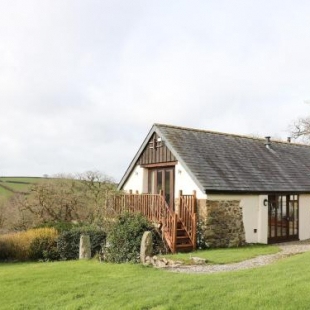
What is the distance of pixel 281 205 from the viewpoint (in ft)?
64.0

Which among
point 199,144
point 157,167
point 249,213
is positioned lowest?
point 249,213

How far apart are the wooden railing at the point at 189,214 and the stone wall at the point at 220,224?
328 millimetres

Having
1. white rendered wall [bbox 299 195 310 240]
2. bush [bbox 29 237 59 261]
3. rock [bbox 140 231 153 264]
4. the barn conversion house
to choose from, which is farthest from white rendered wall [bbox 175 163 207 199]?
bush [bbox 29 237 59 261]

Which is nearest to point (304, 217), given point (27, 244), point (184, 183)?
point (184, 183)

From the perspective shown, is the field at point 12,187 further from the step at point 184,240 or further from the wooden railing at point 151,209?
the step at point 184,240

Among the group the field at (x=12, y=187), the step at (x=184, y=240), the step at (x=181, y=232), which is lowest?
the step at (x=184, y=240)

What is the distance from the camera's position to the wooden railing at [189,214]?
16141mm

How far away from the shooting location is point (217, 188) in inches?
659

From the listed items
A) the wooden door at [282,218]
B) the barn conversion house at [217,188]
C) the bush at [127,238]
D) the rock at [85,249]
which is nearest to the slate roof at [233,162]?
the barn conversion house at [217,188]

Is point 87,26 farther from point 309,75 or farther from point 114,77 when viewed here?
point 309,75

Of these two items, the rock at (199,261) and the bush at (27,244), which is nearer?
the rock at (199,261)

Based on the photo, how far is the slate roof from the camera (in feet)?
57.8

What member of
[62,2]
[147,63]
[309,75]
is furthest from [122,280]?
[309,75]

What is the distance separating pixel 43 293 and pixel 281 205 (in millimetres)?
14095
